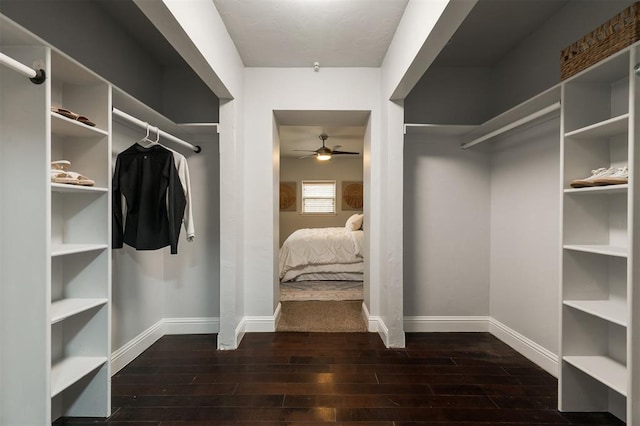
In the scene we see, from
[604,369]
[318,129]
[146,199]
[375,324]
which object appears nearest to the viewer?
[604,369]

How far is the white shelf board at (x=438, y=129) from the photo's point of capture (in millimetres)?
2739

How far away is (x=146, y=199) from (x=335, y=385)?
6.25 feet

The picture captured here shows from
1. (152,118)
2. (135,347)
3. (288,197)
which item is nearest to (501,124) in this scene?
(152,118)

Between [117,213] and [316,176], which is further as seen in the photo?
[316,176]

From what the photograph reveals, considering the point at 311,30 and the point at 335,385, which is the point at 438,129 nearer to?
the point at 311,30

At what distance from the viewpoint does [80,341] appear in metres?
1.76

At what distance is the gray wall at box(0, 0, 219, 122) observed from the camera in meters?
1.69

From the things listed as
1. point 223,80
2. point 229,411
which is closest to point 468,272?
point 229,411

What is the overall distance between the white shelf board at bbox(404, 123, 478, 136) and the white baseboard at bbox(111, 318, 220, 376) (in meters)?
2.72

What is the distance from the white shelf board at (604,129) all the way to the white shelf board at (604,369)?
1.32 m

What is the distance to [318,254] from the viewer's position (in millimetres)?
4742

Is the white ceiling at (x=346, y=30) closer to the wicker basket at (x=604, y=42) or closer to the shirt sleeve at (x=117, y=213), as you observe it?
the wicker basket at (x=604, y=42)

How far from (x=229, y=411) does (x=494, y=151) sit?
322cm

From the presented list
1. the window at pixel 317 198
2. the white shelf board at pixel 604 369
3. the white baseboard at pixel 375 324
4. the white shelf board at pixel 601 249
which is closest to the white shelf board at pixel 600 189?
the white shelf board at pixel 601 249
